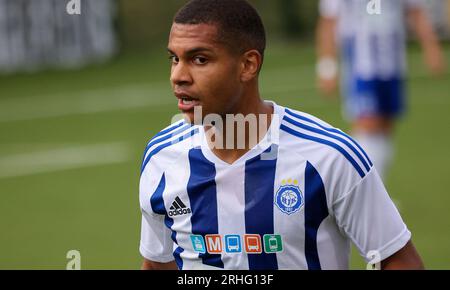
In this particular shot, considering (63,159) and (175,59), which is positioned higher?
(175,59)

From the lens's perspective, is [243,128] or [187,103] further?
[243,128]

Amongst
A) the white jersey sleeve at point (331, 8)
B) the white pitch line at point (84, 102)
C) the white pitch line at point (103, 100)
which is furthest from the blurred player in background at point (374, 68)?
the white pitch line at point (84, 102)

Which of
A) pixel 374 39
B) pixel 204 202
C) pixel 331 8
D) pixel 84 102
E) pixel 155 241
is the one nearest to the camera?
pixel 204 202

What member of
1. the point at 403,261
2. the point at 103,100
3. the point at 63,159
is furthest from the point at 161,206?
the point at 103,100

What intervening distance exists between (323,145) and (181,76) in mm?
597

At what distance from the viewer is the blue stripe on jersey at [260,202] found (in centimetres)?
371

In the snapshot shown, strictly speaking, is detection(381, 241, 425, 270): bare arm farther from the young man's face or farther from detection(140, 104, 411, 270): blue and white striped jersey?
the young man's face

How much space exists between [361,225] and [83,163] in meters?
8.50

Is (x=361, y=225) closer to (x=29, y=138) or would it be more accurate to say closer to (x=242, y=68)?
(x=242, y=68)

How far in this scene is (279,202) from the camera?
145 inches

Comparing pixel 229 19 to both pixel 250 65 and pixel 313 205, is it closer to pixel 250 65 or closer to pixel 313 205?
pixel 250 65

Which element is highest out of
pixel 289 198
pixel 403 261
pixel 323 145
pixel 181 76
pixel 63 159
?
pixel 181 76

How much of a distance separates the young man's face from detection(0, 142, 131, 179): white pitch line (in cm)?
801
